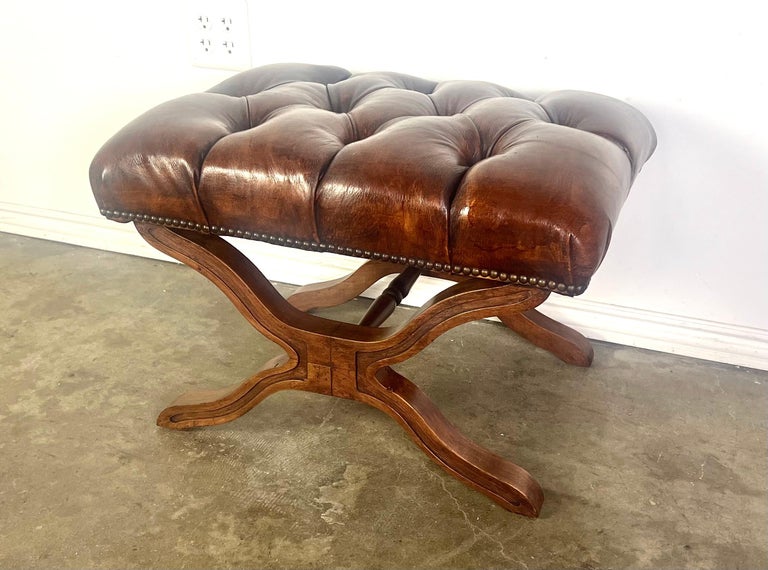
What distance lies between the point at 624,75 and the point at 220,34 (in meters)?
0.75

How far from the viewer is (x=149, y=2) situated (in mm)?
1501

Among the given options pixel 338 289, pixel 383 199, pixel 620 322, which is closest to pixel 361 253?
pixel 383 199

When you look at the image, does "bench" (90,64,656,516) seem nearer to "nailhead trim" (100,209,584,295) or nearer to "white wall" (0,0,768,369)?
"nailhead trim" (100,209,584,295)

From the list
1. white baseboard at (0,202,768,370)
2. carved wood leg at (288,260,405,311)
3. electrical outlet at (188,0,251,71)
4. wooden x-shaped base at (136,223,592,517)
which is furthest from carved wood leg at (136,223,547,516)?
electrical outlet at (188,0,251,71)

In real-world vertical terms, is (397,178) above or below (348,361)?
above

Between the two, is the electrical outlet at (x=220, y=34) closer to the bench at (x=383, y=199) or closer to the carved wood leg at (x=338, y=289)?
the bench at (x=383, y=199)

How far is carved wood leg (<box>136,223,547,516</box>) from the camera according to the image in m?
1.01

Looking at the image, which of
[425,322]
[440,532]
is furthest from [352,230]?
[440,532]

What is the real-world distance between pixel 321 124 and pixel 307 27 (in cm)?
50

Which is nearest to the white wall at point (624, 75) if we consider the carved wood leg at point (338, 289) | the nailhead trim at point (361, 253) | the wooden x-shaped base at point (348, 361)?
the carved wood leg at point (338, 289)

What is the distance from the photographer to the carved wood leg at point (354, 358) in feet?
3.31

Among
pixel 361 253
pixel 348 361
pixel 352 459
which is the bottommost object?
pixel 352 459

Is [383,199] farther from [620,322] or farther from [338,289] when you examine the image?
[620,322]

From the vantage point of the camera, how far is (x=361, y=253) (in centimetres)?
89
